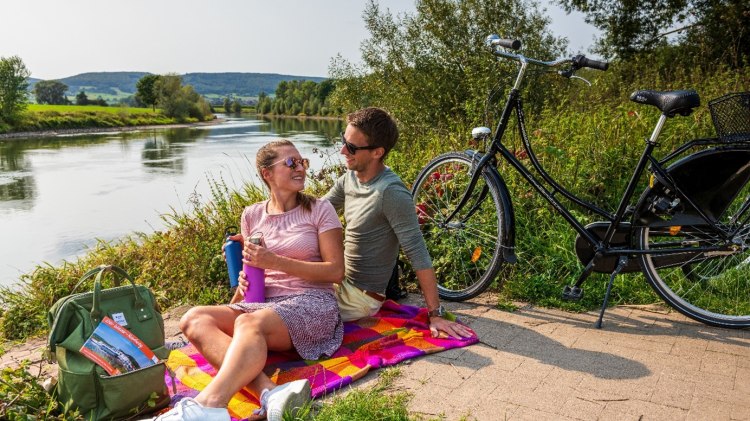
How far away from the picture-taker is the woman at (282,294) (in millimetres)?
2309

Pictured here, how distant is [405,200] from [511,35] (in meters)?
9.31

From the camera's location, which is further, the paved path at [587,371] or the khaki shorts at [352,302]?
the khaki shorts at [352,302]

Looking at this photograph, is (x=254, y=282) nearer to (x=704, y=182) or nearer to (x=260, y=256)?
(x=260, y=256)

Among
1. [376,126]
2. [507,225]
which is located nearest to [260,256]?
[376,126]

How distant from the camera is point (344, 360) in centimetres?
268

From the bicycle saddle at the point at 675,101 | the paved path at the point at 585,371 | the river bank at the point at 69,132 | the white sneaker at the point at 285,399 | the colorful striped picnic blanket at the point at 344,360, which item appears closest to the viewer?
the white sneaker at the point at 285,399

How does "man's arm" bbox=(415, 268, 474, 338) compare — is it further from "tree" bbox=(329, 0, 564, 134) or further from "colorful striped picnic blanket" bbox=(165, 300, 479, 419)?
"tree" bbox=(329, 0, 564, 134)

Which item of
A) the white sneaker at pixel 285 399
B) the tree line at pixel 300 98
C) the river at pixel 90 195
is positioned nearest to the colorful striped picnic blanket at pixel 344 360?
the white sneaker at pixel 285 399

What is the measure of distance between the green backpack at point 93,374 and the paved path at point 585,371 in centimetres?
82

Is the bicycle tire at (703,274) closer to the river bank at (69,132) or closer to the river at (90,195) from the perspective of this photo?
the river at (90,195)

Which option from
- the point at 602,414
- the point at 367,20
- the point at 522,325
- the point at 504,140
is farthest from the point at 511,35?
the point at 602,414

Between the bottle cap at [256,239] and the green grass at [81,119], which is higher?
the bottle cap at [256,239]

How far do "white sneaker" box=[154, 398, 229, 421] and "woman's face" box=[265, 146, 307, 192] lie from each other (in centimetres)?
107

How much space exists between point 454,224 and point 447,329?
0.96 meters
